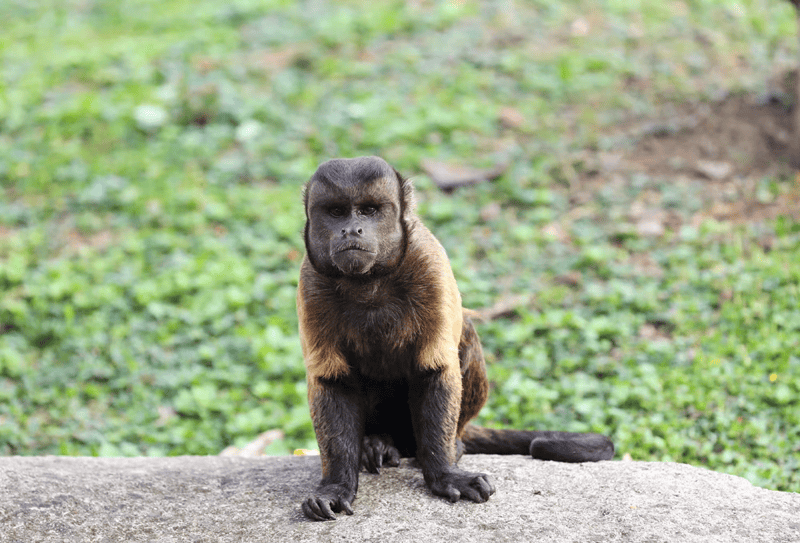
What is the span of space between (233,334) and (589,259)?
3.01m

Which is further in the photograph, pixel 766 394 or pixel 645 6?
pixel 645 6

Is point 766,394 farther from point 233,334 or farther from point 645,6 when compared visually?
point 645,6

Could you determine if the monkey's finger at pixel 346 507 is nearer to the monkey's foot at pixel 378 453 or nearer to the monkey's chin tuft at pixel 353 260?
the monkey's foot at pixel 378 453

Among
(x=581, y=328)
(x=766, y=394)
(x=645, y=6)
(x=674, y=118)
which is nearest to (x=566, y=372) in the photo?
(x=581, y=328)

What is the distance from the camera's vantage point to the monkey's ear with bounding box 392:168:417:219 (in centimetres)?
355

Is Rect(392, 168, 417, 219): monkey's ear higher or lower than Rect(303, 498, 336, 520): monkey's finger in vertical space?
higher

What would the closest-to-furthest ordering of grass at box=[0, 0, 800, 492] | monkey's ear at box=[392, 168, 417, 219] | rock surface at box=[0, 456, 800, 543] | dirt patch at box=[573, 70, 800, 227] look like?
rock surface at box=[0, 456, 800, 543] → monkey's ear at box=[392, 168, 417, 219] → grass at box=[0, 0, 800, 492] → dirt patch at box=[573, 70, 800, 227]

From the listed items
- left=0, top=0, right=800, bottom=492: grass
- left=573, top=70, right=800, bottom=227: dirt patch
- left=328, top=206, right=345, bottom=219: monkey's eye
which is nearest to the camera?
left=328, top=206, right=345, bottom=219: monkey's eye

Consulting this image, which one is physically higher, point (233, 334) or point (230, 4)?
point (230, 4)

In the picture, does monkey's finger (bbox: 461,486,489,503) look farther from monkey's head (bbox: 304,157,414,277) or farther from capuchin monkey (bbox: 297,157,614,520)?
monkey's head (bbox: 304,157,414,277)

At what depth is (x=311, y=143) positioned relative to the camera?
8.55 metres

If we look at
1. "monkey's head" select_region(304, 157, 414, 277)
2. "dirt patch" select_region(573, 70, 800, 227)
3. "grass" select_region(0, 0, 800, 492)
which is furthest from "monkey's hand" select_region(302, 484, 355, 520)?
"dirt patch" select_region(573, 70, 800, 227)

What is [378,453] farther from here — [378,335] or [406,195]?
[406,195]

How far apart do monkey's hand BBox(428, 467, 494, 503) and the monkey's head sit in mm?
933
